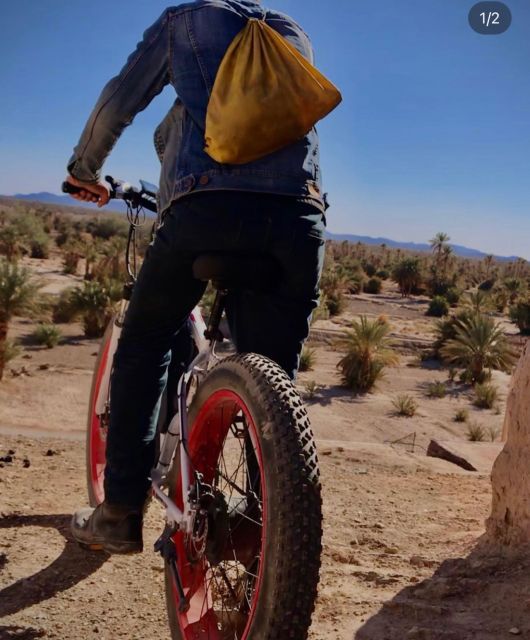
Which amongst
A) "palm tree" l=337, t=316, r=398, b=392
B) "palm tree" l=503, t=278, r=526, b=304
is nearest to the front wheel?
"palm tree" l=337, t=316, r=398, b=392

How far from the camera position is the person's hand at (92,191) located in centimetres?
284

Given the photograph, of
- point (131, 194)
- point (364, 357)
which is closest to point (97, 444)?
point (131, 194)

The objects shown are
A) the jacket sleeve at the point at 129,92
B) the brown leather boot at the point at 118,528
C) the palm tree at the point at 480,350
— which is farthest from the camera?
the palm tree at the point at 480,350

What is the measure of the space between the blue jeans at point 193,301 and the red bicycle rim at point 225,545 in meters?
0.26

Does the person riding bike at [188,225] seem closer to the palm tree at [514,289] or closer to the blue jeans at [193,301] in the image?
the blue jeans at [193,301]

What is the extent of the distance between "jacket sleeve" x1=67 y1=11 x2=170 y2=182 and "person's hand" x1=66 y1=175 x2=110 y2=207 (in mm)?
184

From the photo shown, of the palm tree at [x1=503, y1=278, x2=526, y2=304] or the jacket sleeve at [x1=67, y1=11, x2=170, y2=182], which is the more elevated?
the palm tree at [x1=503, y1=278, x2=526, y2=304]

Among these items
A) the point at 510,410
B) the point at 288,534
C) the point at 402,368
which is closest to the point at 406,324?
the point at 402,368

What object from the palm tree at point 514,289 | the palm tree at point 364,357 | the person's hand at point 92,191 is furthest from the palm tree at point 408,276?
the person's hand at point 92,191

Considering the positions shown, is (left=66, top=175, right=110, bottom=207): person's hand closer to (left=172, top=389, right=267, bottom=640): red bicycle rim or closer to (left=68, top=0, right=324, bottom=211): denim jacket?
(left=68, top=0, right=324, bottom=211): denim jacket

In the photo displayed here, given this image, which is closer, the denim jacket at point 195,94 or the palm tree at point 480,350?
the denim jacket at point 195,94

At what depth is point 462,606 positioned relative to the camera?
2672mm

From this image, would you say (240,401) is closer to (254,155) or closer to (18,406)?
(254,155)

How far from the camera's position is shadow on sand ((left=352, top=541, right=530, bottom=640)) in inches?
94.5
